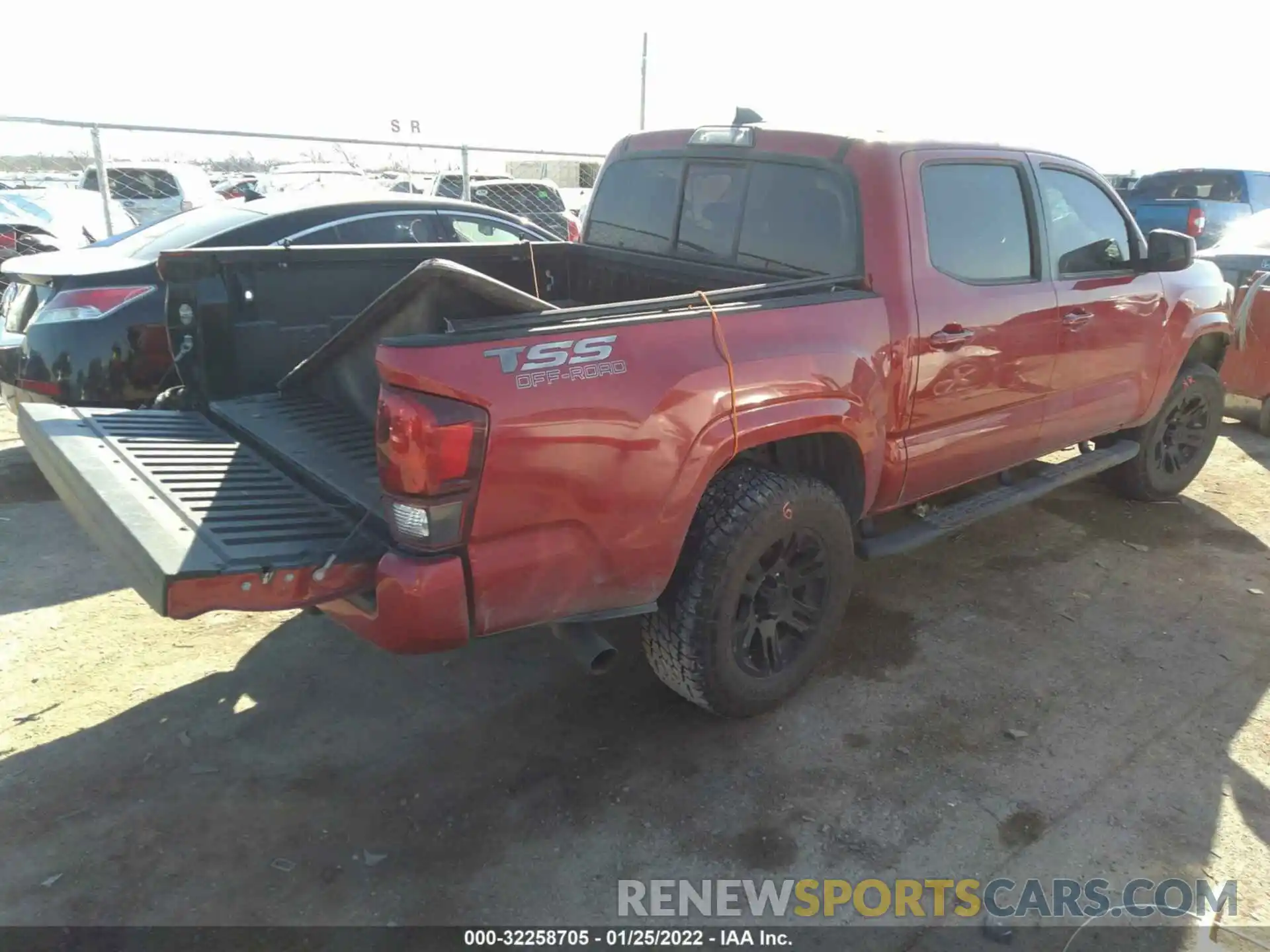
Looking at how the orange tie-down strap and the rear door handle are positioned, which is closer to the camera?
the orange tie-down strap

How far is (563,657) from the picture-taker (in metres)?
3.89

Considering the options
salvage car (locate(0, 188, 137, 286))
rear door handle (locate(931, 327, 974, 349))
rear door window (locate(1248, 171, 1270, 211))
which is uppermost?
rear door window (locate(1248, 171, 1270, 211))

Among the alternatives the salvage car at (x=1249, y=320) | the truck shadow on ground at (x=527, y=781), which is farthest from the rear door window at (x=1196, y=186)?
the truck shadow on ground at (x=527, y=781)

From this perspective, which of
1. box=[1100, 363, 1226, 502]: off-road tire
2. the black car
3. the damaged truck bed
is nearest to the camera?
the damaged truck bed

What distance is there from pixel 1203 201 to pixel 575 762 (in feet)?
43.4

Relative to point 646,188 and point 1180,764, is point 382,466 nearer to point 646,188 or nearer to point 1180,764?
point 646,188

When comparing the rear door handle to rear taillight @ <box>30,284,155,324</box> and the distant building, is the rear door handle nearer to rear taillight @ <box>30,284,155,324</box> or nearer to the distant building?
rear taillight @ <box>30,284,155,324</box>

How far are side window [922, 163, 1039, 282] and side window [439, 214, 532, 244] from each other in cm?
355

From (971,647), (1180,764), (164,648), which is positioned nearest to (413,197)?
(164,648)

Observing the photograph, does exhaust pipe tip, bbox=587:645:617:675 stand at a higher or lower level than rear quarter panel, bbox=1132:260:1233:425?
lower

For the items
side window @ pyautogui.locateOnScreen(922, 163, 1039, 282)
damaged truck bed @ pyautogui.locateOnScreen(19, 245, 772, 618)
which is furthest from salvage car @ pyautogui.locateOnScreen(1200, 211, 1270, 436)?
damaged truck bed @ pyautogui.locateOnScreen(19, 245, 772, 618)

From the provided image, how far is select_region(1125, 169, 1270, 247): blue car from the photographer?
39.9ft

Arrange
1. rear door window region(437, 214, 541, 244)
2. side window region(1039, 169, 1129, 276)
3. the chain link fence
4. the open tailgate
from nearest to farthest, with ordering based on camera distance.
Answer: the open tailgate < side window region(1039, 169, 1129, 276) < rear door window region(437, 214, 541, 244) < the chain link fence

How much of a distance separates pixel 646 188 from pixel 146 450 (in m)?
2.58
